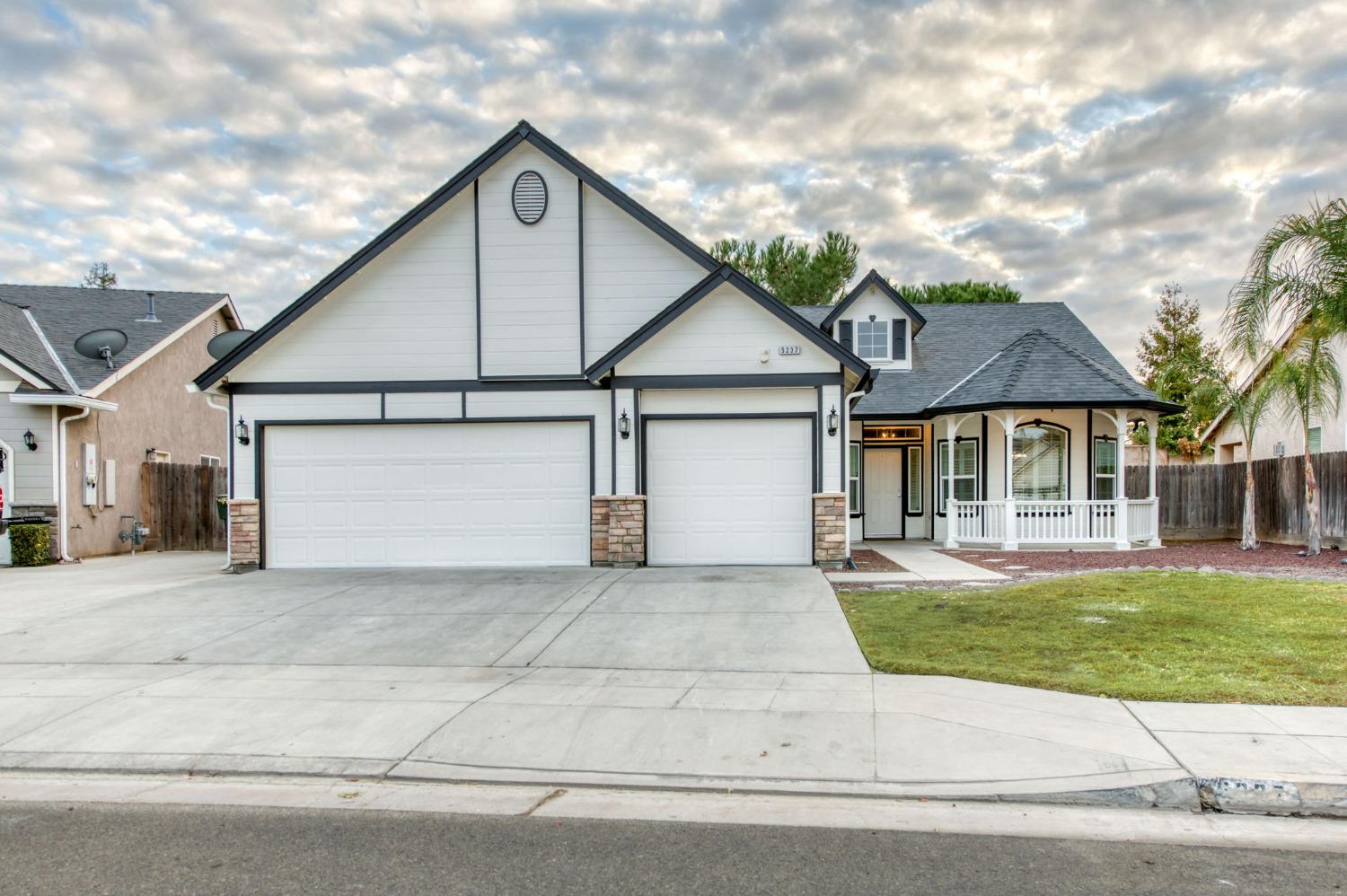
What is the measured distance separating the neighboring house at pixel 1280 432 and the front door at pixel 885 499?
7272mm

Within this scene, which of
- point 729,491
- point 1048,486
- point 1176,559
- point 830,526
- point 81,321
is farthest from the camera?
point 81,321

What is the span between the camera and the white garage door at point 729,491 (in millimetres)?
13273

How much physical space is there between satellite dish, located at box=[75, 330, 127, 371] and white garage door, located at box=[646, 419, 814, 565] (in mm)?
13090

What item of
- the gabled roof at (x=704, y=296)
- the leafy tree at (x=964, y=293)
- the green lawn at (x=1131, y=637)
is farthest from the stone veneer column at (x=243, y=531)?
the leafy tree at (x=964, y=293)

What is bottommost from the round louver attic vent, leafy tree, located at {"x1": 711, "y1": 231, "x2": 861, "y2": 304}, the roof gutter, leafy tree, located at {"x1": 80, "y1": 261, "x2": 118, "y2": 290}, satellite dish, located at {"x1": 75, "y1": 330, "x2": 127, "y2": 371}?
the roof gutter

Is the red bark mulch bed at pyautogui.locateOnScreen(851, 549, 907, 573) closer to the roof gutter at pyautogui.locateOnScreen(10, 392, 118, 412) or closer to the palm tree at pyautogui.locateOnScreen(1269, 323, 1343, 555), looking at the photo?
the palm tree at pyautogui.locateOnScreen(1269, 323, 1343, 555)

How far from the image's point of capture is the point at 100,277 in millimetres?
51938

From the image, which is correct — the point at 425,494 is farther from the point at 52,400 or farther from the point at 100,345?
the point at 100,345

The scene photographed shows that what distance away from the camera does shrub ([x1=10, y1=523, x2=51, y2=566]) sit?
15695mm

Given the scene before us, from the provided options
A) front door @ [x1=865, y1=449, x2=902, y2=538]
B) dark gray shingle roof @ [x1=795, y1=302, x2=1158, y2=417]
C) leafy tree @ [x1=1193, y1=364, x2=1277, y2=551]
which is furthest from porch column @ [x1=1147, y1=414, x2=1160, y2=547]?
front door @ [x1=865, y1=449, x2=902, y2=538]

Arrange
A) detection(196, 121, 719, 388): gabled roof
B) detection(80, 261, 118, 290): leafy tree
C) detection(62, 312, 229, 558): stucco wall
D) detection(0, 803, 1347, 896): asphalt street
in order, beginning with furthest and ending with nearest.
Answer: detection(80, 261, 118, 290): leafy tree → detection(62, 312, 229, 558): stucco wall → detection(196, 121, 719, 388): gabled roof → detection(0, 803, 1347, 896): asphalt street

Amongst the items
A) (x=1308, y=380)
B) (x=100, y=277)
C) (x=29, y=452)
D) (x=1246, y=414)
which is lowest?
(x=29, y=452)

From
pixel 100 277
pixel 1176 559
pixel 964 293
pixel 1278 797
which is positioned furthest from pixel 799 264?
pixel 100 277

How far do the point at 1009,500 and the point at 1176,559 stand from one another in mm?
3055
